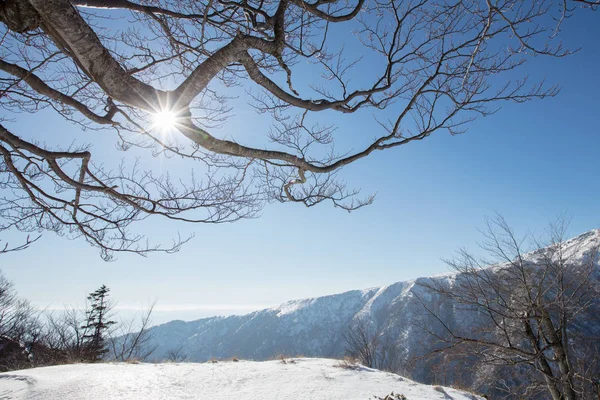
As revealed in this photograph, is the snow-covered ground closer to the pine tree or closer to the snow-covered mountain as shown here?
the pine tree

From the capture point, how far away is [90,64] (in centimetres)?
194

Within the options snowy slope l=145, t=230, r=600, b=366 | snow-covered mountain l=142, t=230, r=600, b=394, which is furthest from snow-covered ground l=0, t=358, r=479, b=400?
snowy slope l=145, t=230, r=600, b=366

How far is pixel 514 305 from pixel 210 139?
29.4ft

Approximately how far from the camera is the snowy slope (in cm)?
10356

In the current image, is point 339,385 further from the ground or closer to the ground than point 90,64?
closer to the ground

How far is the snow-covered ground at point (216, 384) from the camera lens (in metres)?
3.43

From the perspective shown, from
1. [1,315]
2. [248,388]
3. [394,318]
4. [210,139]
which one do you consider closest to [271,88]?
[210,139]

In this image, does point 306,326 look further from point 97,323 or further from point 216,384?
point 216,384

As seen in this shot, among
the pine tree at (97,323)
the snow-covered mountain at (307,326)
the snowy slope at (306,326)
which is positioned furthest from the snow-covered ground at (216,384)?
the snowy slope at (306,326)

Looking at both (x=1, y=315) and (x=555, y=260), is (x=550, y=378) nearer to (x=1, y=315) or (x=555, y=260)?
(x=555, y=260)

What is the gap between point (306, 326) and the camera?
13175 cm

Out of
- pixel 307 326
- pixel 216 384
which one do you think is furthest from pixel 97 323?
pixel 307 326

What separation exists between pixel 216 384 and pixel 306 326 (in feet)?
459

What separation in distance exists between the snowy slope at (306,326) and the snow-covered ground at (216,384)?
9052 cm
